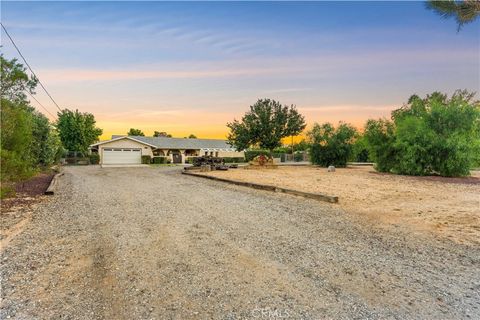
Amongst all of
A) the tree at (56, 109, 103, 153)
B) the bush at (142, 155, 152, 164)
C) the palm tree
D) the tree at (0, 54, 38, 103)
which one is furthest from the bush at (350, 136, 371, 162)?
the tree at (56, 109, 103, 153)

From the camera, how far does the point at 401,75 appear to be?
1484cm

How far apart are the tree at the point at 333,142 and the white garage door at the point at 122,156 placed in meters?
23.7

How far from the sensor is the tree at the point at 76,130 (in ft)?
151

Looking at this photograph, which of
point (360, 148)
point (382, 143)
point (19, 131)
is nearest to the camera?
point (19, 131)

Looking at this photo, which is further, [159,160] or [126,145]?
[159,160]

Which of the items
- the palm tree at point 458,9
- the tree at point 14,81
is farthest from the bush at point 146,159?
the palm tree at point 458,9

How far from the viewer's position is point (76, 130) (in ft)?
151

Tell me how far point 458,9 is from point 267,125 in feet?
82.5

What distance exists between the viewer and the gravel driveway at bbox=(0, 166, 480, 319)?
272 cm

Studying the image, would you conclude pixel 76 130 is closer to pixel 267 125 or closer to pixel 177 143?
pixel 177 143

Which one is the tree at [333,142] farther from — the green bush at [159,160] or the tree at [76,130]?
the tree at [76,130]

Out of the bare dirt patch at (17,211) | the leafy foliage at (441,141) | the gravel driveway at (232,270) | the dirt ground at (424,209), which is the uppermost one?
the leafy foliage at (441,141)

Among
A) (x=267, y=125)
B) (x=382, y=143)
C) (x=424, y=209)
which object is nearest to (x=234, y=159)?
Answer: (x=267, y=125)

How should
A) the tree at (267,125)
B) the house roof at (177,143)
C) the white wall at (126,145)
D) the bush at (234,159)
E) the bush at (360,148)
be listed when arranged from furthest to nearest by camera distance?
the bush at (234,159)
the house roof at (177,143)
the white wall at (126,145)
the tree at (267,125)
the bush at (360,148)
